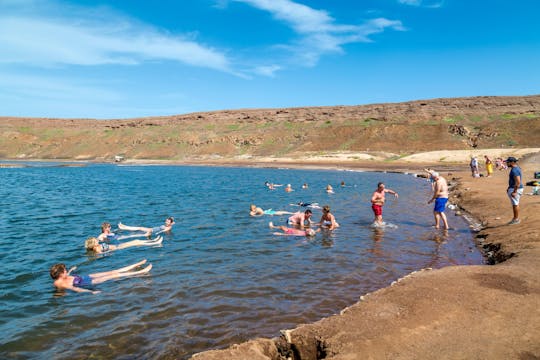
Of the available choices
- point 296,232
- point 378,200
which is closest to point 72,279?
point 296,232

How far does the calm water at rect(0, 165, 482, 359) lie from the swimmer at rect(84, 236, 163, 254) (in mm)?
306

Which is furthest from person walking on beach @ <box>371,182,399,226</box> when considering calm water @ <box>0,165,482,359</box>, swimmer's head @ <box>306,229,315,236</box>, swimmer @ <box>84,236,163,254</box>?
swimmer @ <box>84,236,163,254</box>

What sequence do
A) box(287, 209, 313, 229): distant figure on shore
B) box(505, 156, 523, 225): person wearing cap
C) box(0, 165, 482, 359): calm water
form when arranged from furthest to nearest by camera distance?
box(287, 209, 313, 229): distant figure on shore, box(505, 156, 523, 225): person wearing cap, box(0, 165, 482, 359): calm water

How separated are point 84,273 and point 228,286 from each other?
4222 mm

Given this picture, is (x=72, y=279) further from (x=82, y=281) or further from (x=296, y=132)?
(x=296, y=132)

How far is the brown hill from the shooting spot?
204ft

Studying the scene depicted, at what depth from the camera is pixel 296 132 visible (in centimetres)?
8381

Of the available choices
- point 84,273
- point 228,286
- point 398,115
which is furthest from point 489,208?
point 398,115

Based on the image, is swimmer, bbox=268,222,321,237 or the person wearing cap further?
swimmer, bbox=268,222,321,237

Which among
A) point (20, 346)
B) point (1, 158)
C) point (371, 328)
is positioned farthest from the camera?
point (1, 158)

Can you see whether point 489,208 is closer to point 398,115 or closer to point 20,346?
point 20,346

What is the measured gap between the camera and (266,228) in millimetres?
14570

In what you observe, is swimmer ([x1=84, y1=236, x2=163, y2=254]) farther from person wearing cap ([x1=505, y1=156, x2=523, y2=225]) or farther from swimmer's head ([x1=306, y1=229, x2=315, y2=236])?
person wearing cap ([x1=505, y1=156, x2=523, y2=225])

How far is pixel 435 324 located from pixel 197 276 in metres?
5.53
